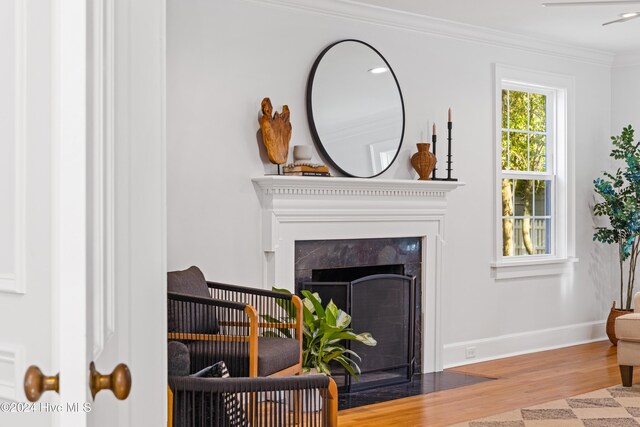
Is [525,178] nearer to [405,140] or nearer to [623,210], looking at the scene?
[623,210]

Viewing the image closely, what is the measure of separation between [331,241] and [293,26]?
1.41m

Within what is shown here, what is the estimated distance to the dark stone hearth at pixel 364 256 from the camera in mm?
5176

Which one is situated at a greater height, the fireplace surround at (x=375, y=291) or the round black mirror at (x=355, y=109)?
the round black mirror at (x=355, y=109)

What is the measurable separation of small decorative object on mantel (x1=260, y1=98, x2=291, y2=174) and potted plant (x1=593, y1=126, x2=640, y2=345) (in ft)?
10.6

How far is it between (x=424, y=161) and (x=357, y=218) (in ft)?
2.27

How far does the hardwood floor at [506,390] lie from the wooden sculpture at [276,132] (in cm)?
159

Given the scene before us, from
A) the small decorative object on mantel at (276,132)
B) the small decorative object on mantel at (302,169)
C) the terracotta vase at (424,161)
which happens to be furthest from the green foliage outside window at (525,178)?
the small decorative object on mantel at (276,132)

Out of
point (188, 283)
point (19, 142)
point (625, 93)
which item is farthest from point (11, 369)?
point (625, 93)

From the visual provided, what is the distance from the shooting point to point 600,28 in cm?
629

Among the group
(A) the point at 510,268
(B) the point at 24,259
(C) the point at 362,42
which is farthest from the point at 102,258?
(A) the point at 510,268

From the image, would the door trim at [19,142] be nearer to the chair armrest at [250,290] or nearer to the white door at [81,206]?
the white door at [81,206]

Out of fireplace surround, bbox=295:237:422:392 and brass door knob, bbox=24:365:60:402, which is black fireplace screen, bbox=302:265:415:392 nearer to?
fireplace surround, bbox=295:237:422:392

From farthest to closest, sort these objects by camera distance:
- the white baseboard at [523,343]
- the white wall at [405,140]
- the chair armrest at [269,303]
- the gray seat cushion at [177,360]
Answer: the white baseboard at [523,343], the white wall at [405,140], the chair armrest at [269,303], the gray seat cushion at [177,360]

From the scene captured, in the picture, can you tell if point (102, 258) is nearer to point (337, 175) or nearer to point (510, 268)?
point (337, 175)
